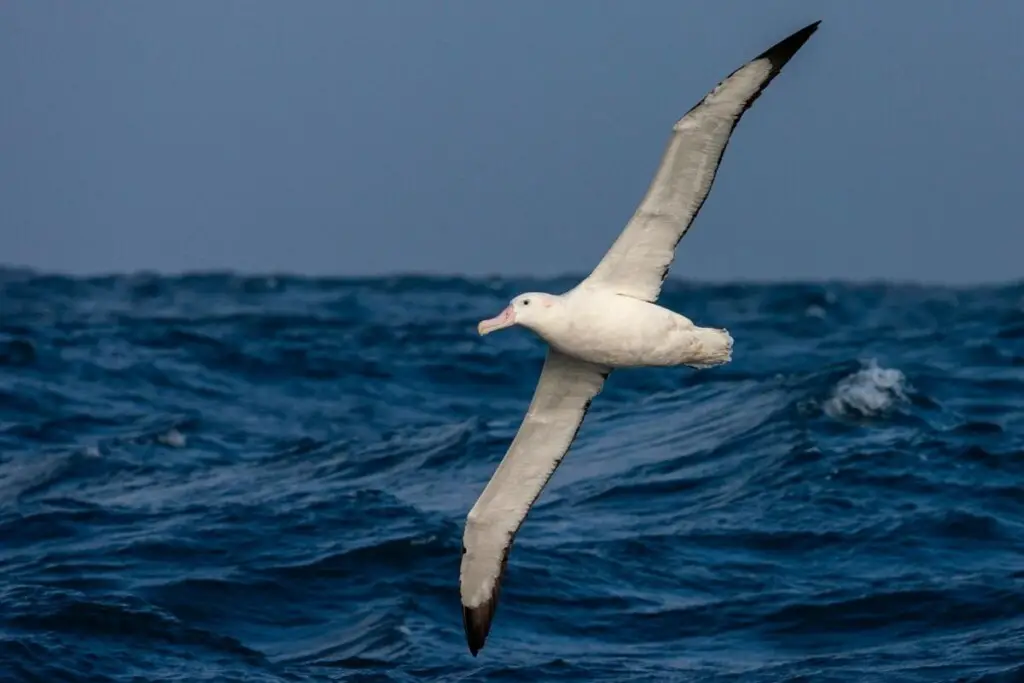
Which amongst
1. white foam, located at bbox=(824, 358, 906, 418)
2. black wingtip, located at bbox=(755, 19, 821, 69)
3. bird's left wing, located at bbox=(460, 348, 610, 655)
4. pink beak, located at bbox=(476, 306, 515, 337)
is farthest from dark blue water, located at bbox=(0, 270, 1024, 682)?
black wingtip, located at bbox=(755, 19, 821, 69)

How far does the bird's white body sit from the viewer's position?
34.2 feet

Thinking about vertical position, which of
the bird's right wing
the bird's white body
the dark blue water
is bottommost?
the dark blue water

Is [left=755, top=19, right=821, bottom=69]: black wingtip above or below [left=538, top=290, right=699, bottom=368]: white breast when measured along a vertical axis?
above

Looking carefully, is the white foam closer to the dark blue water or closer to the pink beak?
the dark blue water

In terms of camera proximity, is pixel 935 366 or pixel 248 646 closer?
pixel 248 646

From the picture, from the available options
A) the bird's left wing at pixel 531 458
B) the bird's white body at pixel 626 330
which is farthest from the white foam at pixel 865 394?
the bird's white body at pixel 626 330

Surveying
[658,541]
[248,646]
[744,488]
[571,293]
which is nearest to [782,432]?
[744,488]

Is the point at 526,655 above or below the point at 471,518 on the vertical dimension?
below

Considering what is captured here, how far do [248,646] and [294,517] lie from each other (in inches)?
132

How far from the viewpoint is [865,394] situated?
20.8 meters

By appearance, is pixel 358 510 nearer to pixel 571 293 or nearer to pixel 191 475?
pixel 191 475

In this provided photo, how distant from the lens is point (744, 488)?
60.2 ft

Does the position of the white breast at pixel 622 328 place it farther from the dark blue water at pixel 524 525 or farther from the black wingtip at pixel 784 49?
the dark blue water at pixel 524 525

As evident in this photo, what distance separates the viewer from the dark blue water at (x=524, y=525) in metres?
14.3
